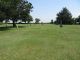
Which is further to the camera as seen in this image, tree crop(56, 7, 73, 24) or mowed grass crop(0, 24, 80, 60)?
tree crop(56, 7, 73, 24)

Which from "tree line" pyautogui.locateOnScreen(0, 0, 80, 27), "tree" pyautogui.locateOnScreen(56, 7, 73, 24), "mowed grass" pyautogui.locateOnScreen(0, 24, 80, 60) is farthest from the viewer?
"tree" pyautogui.locateOnScreen(56, 7, 73, 24)

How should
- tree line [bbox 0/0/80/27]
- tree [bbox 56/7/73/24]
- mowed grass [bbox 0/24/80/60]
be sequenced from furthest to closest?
1. tree [bbox 56/7/73/24]
2. tree line [bbox 0/0/80/27]
3. mowed grass [bbox 0/24/80/60]

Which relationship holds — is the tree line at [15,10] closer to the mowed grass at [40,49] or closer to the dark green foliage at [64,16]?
the mowed grass at [40,49]

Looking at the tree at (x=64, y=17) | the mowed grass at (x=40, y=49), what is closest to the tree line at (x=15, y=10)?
the mowed grass at (x=40, y=49)

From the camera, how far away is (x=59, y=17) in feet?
383

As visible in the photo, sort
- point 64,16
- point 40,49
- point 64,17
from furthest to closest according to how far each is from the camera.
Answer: point 64,17
point 64,16
point 40,49

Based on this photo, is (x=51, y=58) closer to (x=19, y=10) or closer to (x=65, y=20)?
(x=19, y=10)

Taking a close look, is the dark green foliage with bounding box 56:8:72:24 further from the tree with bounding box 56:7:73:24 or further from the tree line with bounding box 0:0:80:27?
the tree line with bounding box 0:0:80:27

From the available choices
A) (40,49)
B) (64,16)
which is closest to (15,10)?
(40,49)

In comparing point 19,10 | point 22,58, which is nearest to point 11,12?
point 19,10

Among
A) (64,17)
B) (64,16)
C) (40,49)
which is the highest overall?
(64,16)

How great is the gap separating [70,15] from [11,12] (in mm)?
77396

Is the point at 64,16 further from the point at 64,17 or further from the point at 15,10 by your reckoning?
the point at 15,10

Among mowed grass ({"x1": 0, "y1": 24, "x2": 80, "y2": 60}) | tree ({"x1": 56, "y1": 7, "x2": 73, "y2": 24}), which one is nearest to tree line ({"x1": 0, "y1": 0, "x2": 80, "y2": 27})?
mowed grass ({"x1": 0, "y1": 24, "x2": 80, "y2": 60})
